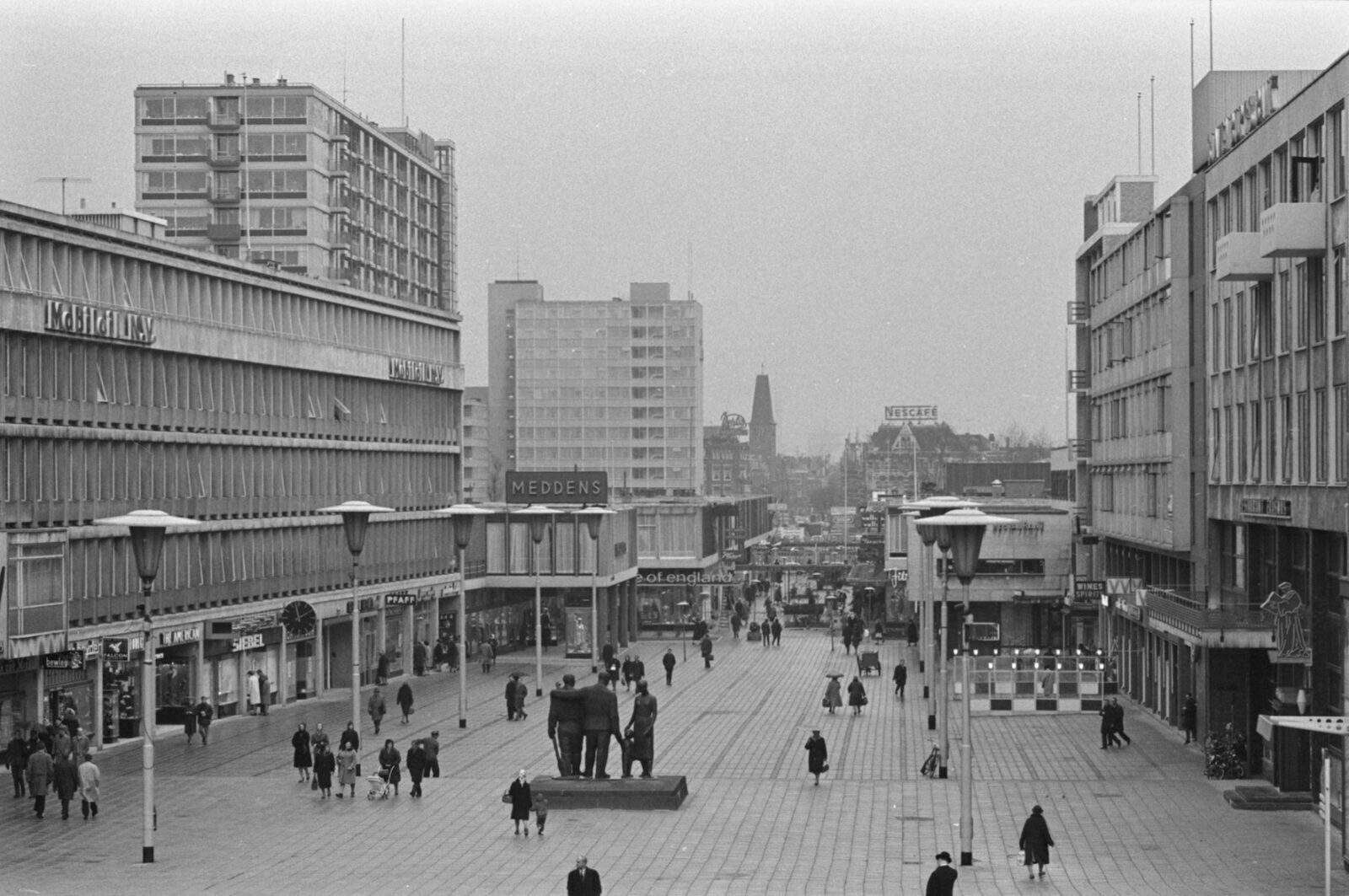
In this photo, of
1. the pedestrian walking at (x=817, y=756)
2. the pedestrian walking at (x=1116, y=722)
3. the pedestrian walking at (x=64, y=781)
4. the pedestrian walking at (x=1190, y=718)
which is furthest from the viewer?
the pedestrian walking at (x=1190, y=718)

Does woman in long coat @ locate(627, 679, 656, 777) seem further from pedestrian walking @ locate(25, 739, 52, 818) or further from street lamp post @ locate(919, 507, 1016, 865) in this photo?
pedestrian walking @ locate(25, 739, 52, 818)

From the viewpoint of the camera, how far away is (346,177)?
11569 cm

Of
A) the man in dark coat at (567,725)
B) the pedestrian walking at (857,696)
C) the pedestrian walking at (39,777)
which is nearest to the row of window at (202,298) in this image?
the pedestrian walking at (39,777)

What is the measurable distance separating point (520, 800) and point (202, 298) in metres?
30.8

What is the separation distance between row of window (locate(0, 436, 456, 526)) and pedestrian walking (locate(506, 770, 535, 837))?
19.1 metres

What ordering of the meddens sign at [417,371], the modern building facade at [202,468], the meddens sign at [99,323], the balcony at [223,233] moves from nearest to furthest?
the modern building facade at [202,468], the meddens sign at [99,323], the meddens sign at [417,371], the balcony at [223,233]

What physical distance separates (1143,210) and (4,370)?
154 feet

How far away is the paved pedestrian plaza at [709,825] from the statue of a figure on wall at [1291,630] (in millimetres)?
3221

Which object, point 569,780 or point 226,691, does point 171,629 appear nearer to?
point 226,691

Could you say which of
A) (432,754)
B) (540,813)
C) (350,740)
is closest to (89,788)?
(350,740)

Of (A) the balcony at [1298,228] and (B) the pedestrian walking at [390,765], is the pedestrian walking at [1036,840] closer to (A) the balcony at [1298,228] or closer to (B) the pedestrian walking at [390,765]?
(A) the balcony at [1298,228]

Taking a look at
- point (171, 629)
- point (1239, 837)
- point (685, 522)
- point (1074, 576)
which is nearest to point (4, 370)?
point (171, 629)

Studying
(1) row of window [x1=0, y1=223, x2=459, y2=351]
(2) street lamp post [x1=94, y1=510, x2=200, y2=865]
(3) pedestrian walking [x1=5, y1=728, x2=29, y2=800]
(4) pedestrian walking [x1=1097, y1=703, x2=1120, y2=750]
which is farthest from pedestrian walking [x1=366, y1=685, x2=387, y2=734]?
(2) street lamp post [x1=94, y1=510, x2=200, y2=865]

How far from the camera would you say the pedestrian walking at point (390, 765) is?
43.0 meters
